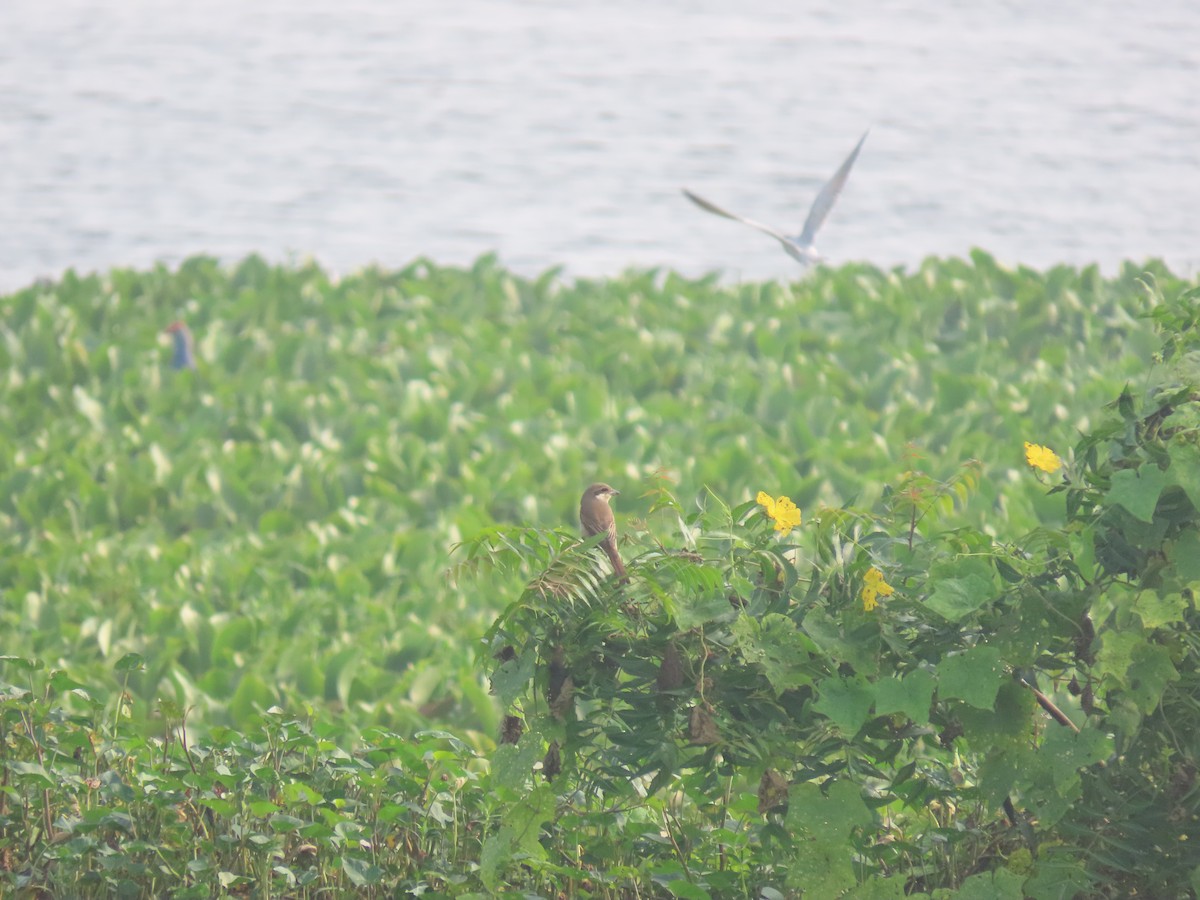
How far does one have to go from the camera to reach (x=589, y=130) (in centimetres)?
2156

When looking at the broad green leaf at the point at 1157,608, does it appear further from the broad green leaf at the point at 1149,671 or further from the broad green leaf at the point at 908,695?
the broad green leaf at the point at 908,695

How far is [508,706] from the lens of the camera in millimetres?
2336

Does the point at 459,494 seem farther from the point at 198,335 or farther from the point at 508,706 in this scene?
the point at 508,706

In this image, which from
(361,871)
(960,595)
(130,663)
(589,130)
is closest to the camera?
(960,595)

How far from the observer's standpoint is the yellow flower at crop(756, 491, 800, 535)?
2.27 meters

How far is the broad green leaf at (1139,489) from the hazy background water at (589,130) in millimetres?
12969

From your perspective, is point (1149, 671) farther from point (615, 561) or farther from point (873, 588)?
point (615, 561)

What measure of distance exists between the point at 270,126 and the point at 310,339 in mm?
14496

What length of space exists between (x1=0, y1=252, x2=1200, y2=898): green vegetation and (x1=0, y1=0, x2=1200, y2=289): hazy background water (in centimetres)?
673

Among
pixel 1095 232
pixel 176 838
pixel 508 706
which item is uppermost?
pixel 508 706

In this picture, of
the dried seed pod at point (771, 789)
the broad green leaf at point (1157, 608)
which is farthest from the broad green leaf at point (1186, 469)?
the dried seed pod at point (771, 789)

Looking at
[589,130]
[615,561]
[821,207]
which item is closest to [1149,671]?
[615,561]

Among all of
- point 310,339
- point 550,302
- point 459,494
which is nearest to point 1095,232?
point 550,302

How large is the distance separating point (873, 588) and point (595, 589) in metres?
0.44
